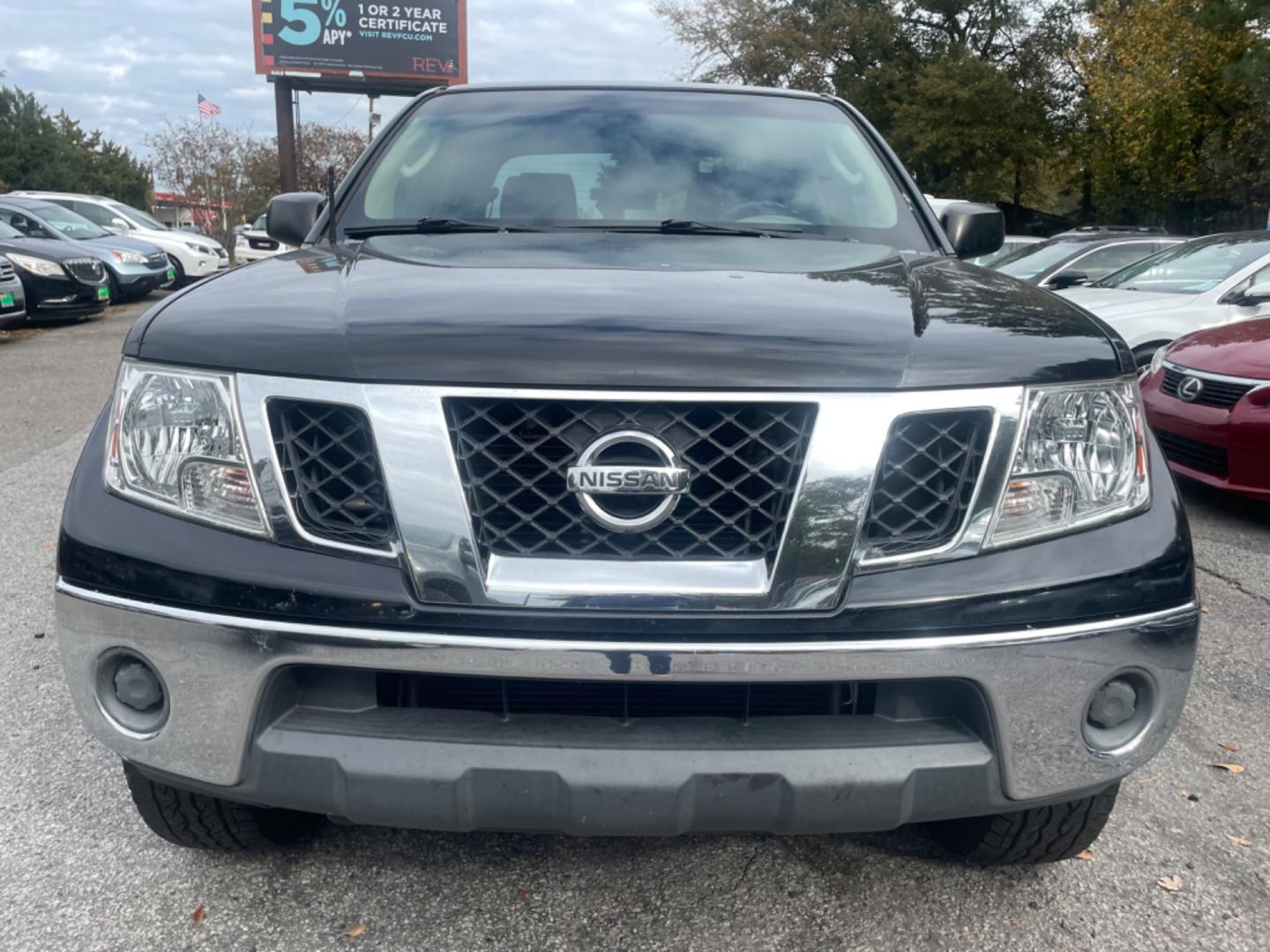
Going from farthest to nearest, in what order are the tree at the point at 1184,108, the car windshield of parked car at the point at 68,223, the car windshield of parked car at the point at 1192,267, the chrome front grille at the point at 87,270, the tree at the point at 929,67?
1. the tree at the point at 929,67
2. the tree at the point at 1184,108
3. the car windshield of parked car at the point at 68,223
4. the chrome front grille at the point at 87,270
5. the car windshield of parked car at the point at 1192,267

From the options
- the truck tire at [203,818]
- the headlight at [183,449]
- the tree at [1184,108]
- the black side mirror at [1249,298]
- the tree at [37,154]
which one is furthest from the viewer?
the tree at [37,154]

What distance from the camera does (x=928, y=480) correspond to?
1.79m

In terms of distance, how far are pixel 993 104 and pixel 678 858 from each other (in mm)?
33912

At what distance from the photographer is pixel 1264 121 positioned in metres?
24.5

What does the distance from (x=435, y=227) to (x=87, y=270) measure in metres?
12.3

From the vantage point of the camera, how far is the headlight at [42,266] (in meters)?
12.8

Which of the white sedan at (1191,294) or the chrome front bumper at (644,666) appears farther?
the white sedan at (1191,294)

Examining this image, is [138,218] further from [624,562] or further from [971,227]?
[624,562]

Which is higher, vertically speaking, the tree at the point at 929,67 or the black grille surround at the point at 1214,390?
the tree at the point at 929,67

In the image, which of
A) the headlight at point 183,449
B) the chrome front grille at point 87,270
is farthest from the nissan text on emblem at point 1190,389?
the chrome front grille at point 87,270

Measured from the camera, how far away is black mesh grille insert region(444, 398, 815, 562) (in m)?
1.73

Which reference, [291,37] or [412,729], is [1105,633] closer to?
[412,729]

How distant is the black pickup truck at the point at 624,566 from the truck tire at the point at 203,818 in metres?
0.31

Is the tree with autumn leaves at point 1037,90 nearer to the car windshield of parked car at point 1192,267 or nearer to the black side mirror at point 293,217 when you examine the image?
the car windshield of parked car at point 1192,267
